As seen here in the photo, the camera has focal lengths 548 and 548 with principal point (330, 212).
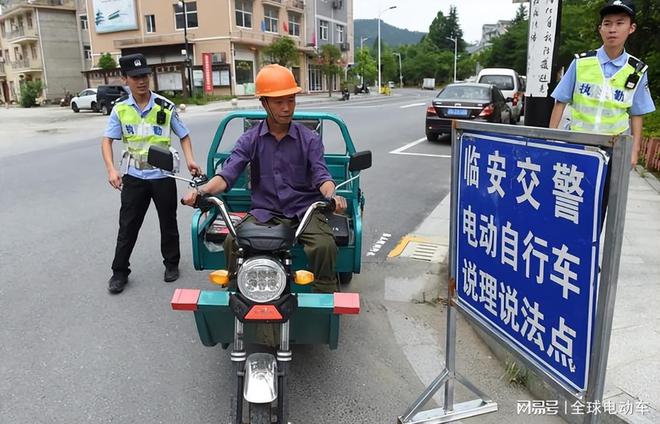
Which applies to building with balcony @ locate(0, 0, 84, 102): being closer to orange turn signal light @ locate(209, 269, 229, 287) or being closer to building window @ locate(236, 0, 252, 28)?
building window @ locate(236, 0, 252, 28)

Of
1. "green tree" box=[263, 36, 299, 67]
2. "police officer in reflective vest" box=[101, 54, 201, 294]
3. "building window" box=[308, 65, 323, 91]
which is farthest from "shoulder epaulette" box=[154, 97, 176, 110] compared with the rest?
"building window" box=[308, 65, 323, 91]

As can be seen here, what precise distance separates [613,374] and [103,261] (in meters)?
4.29

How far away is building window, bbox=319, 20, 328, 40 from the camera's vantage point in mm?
54188

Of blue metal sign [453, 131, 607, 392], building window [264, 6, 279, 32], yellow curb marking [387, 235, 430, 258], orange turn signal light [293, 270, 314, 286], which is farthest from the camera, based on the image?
building window [264, 6, 279, 32]

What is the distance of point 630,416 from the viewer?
262 centimetres

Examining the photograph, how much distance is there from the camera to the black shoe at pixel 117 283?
4414mm

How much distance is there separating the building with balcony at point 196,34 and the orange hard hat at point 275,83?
120 feet

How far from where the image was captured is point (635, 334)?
11.1 feet

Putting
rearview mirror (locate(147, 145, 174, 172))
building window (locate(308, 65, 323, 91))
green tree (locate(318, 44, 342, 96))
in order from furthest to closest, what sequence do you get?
1. building window (locate(308, 65, 323, 91))
2. green tree (locate(318, 44, 342, 96))
3. rearview mirror (locate(147, 145, 174, 172))

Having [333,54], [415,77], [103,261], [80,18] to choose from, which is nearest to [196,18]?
[333,54]

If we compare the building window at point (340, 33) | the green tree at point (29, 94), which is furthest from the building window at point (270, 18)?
the green tree at point (29, 94)

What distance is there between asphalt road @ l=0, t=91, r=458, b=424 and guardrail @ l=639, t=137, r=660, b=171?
4583 millimetres

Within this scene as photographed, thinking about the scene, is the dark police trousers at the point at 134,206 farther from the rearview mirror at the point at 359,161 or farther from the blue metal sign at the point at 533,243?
the blue metal sign at the point at 533,243

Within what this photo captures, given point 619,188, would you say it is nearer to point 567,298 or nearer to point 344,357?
point 567,298
